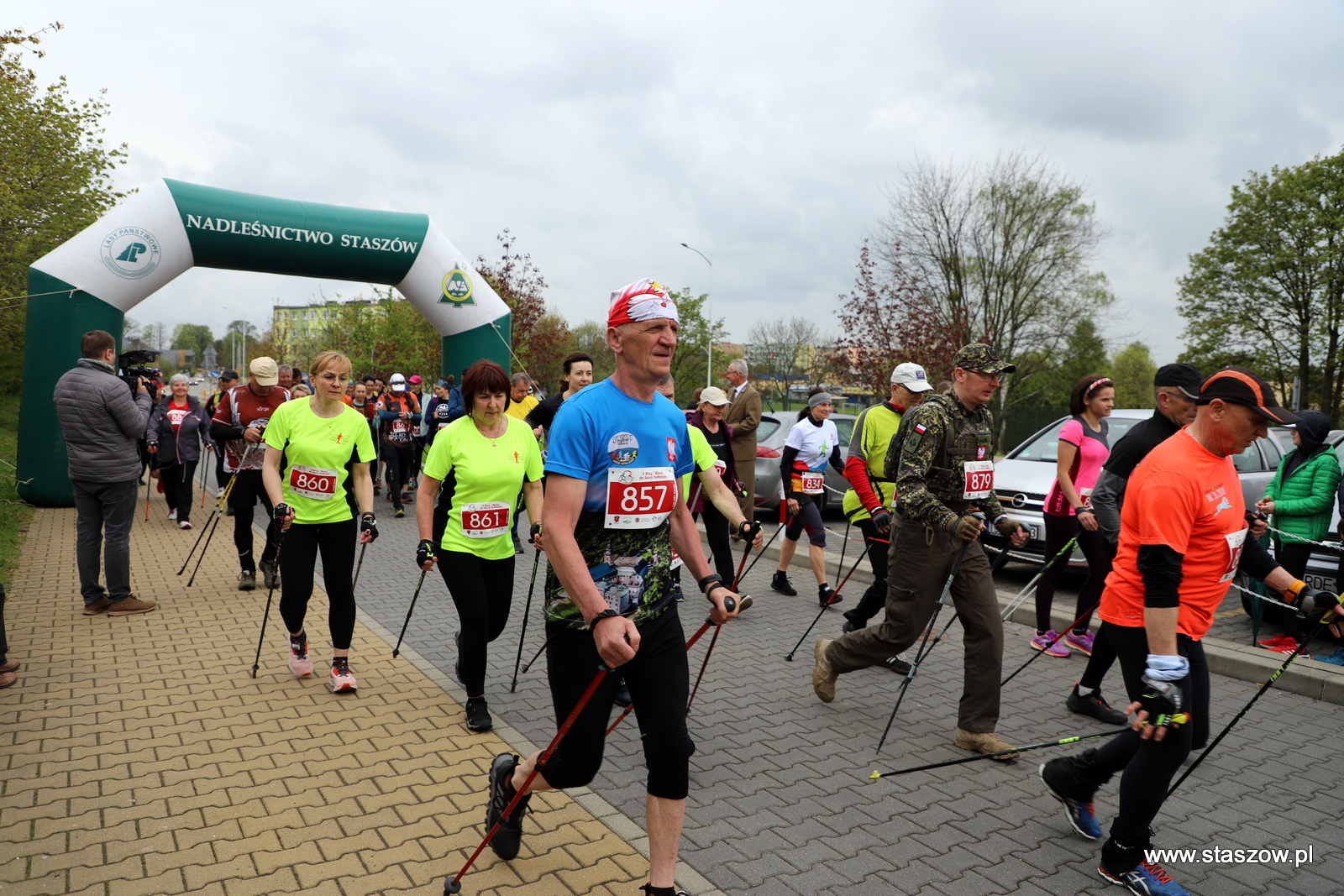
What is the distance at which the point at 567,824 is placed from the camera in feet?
12.0

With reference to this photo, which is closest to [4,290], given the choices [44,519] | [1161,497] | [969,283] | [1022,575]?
[44,519]

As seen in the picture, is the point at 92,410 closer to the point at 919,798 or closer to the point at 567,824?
the point at 567,824

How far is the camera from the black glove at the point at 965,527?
4.13 m

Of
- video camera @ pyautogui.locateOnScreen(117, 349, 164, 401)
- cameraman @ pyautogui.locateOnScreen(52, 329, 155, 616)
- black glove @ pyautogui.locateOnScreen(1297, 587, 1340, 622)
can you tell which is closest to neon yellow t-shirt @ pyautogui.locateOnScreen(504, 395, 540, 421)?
cameraman @ pyautogui.locateOnScreen(52, 329, 155, 616)

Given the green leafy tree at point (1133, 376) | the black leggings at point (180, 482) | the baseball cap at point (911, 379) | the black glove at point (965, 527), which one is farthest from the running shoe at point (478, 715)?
the green leafy tree at point (1133, 376)

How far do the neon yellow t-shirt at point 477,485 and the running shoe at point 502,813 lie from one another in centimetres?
156

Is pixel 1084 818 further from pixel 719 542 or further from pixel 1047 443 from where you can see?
pixel 1047 443

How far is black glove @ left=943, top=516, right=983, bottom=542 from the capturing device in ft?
13.6

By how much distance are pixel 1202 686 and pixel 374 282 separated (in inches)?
573

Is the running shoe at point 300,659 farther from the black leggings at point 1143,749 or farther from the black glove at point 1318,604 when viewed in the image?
the black glove at point 1318,604

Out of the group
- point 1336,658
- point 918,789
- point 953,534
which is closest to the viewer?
point 918,789

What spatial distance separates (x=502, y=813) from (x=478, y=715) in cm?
146

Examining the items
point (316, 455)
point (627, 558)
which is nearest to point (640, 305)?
point (627, 558)

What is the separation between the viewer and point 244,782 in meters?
3.95
